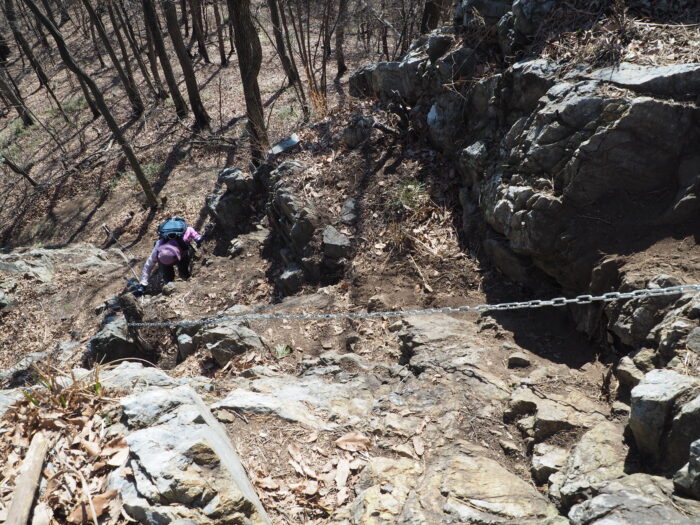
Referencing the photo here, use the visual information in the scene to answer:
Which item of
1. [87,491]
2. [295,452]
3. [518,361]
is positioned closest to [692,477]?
[518,361]

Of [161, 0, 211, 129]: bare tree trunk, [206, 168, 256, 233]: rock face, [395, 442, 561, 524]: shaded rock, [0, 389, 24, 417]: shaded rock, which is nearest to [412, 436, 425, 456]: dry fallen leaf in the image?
[395, 442, 561, 524]: shaded rock

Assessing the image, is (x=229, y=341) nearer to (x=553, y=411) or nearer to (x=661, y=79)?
(x=553, y=411)

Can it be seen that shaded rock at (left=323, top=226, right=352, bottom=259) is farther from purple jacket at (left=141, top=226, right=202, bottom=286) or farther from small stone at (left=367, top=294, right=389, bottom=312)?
purple jacket at (left=141, top=226, right=202, bottom=286)

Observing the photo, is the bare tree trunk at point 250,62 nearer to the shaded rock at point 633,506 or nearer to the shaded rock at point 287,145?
the shaded rock at point 287,145

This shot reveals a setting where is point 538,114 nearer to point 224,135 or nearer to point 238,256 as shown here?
point 238,256

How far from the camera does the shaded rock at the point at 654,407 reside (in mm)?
2697

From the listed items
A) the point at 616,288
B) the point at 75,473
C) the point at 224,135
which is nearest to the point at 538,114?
the point at 616,288

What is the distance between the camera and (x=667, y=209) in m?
4.50

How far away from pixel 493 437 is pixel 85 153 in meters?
16.8

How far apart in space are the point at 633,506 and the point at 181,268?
27.5ft

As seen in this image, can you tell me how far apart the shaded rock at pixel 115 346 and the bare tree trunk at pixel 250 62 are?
4424 mm

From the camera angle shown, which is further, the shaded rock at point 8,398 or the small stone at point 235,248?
the small stone at point 235,248

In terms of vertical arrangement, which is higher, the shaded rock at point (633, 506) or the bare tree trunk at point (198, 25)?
the bare tree trunk at point (198, 25)

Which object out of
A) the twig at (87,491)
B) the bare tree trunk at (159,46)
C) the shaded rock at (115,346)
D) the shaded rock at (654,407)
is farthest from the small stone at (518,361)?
the bare tree trunk at (159,46)
